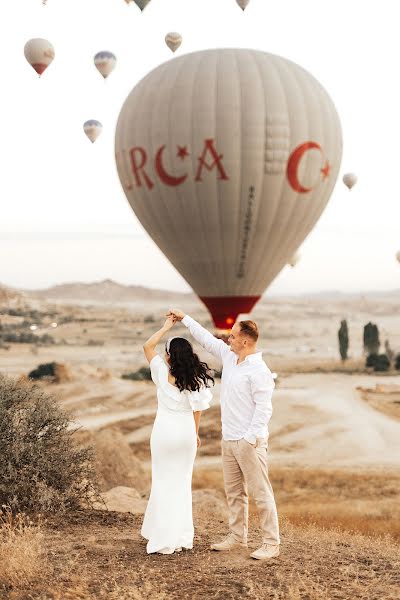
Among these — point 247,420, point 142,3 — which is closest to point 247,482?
point 247,420

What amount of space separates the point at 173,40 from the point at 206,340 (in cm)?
2447

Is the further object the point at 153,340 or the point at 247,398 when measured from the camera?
the point at 153,340

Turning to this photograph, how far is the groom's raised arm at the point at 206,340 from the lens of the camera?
8508 mm

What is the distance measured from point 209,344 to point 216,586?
2.43 metres

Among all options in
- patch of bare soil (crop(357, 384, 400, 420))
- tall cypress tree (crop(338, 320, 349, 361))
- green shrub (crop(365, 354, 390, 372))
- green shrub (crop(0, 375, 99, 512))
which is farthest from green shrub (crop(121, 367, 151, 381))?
green shrub (crop(0, 375, 99, 512))

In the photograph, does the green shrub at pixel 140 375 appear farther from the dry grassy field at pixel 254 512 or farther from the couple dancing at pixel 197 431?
the couple dancing at pixel 197 431

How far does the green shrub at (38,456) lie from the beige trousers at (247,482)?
3.06m

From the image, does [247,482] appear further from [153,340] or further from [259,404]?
[153,340]

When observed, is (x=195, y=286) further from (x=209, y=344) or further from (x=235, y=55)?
(x=209, y=344)

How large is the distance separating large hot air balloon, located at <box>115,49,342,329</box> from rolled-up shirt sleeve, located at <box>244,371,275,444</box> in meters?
14.7

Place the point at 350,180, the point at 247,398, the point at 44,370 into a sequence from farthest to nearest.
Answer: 1. the point at 44,370
2. the point at 350,180
3. the point at 247,398

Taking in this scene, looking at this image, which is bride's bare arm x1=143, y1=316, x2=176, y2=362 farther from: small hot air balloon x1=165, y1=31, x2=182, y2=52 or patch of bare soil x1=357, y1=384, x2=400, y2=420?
patch of bare soil x1=357, y1=384, x2=400, y2=420

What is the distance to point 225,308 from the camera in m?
24.1

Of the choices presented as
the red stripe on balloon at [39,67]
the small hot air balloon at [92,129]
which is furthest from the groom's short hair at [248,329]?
the small hot air balloon at [92,129]
